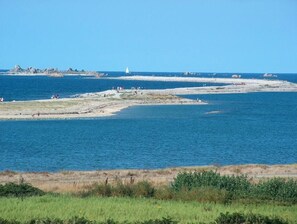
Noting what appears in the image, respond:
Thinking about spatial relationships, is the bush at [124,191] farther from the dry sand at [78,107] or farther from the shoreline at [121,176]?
the dry sand at [78,107]

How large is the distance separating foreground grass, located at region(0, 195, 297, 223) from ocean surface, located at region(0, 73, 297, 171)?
66.9 feet

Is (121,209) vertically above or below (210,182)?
above

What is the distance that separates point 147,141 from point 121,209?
133 feet

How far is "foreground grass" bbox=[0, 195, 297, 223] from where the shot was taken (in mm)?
17650

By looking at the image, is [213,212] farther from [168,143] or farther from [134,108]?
[134,108]

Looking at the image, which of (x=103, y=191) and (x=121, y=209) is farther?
(x=103, y=191)

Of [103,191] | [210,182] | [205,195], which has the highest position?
[205,195]

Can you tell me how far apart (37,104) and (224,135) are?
4523 centimetres

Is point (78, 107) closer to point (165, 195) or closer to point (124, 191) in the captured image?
point (124, 191)

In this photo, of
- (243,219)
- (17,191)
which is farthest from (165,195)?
(243,219)

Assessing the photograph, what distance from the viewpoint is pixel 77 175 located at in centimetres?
3431

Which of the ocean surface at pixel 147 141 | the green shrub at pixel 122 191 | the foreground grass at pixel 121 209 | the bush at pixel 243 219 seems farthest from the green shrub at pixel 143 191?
the ocean surface at pixel 147 141

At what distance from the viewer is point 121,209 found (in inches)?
736

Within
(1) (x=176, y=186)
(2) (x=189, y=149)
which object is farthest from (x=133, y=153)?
(1) (x=176, y=186)
